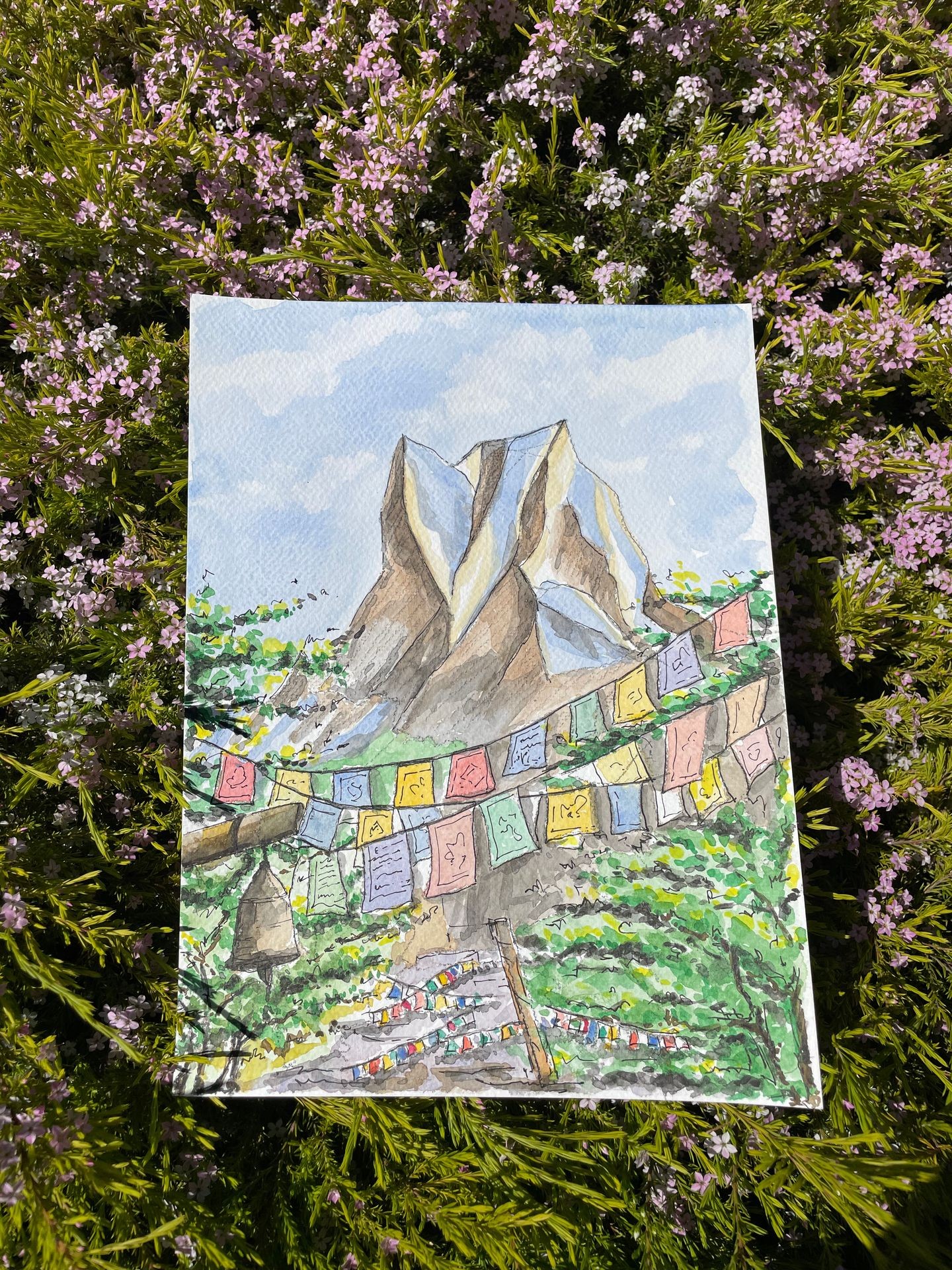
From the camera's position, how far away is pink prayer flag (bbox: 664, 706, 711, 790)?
1.29 meters

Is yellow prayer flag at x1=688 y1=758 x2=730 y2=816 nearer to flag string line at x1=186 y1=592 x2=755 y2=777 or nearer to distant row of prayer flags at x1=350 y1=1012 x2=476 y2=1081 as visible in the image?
flag string line at x1=186 y1=592 x2=755 y2=777

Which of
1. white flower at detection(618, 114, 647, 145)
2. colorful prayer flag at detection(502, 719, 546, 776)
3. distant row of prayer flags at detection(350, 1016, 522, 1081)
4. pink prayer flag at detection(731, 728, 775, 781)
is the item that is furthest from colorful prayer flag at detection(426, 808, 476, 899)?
white flower at detection(618, 114, 647, 145)

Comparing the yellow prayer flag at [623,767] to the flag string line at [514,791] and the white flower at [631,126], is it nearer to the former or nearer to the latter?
the flag string line at [514,791]

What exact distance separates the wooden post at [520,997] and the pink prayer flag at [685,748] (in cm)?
37

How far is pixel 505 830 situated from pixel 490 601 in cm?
40

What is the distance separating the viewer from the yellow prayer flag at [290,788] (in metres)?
1.28

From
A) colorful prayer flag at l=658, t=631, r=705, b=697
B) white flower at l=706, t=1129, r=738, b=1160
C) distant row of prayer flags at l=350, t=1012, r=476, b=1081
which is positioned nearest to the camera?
distant row of prayer flags at l=350, t=1012, r=476, b=1081

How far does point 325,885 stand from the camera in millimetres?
1264

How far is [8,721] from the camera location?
1.48 meters

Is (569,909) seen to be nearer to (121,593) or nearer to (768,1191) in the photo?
(768,1191)

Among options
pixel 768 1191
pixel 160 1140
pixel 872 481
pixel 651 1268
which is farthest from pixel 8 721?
pixel 872 481

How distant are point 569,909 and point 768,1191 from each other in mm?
Result: 784

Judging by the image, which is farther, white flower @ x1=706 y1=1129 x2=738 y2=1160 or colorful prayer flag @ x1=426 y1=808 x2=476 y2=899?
white flower @ x1=706 y1=1129 x2=738 y2=1160

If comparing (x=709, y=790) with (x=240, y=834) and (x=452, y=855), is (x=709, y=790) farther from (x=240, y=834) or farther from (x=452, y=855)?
(x=240, y=834)
